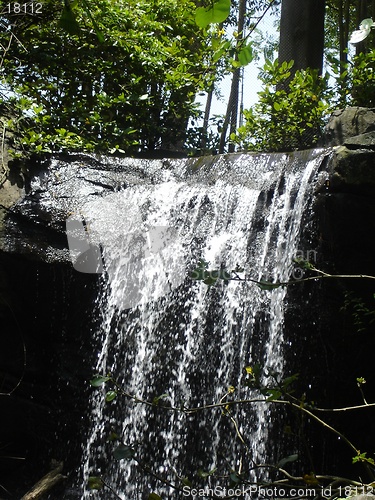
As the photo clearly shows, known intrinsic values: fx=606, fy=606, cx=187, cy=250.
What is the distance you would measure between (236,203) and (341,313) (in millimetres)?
1445

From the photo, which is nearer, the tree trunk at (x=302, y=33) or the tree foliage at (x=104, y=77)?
the tree foliage at (x=104, y=77)

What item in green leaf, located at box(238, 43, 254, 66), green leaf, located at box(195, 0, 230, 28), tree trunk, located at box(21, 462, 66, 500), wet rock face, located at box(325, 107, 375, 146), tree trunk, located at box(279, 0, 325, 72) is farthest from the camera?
tree trunk, located at box(279, 0, 325, 72)

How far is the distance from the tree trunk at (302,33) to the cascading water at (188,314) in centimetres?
411

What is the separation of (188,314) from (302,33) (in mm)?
6165

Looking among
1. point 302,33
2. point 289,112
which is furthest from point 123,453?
point 302,33

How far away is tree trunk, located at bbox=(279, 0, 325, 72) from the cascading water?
4.11m

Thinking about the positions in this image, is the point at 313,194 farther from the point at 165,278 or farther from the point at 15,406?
the point at 15,406

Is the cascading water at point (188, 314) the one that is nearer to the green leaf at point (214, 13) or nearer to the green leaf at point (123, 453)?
the green leaf at point (123, 453)

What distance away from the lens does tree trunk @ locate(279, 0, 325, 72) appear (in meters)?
9.49

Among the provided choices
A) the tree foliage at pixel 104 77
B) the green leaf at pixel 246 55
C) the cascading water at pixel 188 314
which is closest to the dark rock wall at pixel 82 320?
the cascading water at pixel 188 314

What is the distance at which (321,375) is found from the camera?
5082 mm

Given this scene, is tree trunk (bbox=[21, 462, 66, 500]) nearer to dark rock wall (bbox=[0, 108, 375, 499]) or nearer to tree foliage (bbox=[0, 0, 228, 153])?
dark rock wall (bbox=[0, 108, 375, 499])

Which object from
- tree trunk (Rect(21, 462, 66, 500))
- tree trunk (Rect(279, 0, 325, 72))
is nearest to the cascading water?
tree trunk (Rect(21, 462, 66, 500))

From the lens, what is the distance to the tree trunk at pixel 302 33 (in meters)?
9.49
